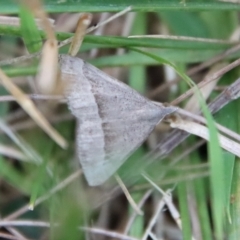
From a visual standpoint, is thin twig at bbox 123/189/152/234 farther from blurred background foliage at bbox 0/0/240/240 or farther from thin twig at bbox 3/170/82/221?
thin twig at bbox 3/170/82/221

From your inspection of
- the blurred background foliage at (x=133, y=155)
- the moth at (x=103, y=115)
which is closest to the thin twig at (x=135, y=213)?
the blurred background foliage at (x=133, y=155)

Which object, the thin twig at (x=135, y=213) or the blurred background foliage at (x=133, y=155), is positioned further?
the thin twig at (x=135, y=213)

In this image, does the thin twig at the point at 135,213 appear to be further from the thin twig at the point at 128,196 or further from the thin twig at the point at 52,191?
the thin twig at the point at 52,191

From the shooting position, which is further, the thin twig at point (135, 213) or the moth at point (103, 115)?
the thin twig at point (135, 213)

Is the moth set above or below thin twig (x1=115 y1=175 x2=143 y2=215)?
above

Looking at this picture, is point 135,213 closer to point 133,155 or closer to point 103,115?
point 133,155

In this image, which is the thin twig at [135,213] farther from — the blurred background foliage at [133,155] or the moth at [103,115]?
the moth at [103,115]

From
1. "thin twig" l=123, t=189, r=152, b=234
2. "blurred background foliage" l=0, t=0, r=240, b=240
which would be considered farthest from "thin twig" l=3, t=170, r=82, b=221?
"thin twig" l=123, t=189, r=152, b=234

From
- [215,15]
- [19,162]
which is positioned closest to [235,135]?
[215,15]

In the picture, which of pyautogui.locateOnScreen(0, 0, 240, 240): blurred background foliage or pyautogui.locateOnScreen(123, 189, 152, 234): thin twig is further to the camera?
pyautogui.locateOnScreen(123, 189, 152, 234): thin twig

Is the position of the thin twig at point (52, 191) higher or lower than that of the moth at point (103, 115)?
lower
